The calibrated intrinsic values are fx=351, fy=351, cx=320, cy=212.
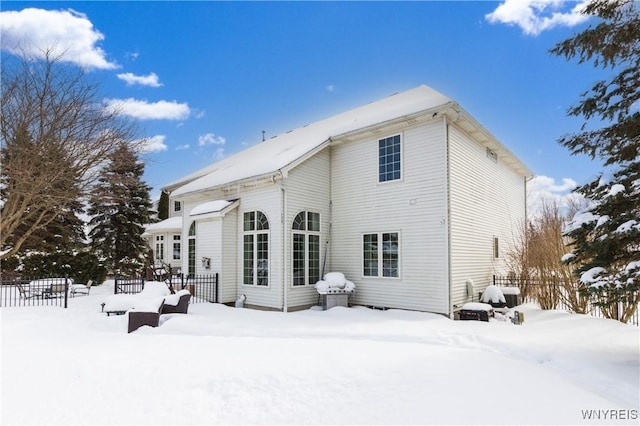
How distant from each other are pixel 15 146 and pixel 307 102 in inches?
495

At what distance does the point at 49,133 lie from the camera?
13.4 meters

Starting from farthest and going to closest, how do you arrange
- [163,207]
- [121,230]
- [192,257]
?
[163,207] → [121,230] → [192,257]

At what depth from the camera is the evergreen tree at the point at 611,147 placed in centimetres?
544

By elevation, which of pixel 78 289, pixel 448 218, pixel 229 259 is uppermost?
pixel 448 218

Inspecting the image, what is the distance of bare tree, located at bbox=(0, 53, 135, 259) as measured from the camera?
13086mm

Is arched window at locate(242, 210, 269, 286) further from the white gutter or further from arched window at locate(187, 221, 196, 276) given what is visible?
arched window at locate(187, 221, 196, 276)

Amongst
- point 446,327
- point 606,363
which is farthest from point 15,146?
point 606,363

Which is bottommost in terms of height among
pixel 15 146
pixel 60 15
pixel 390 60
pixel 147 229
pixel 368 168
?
pixel 147 229

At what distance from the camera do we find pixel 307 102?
62.0 ft

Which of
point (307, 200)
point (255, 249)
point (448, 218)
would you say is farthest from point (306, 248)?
point (448, 218)

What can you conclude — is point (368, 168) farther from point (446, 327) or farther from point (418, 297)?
point (446, 327)

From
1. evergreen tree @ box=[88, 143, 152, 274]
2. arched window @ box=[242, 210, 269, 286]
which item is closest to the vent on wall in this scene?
arched window @ box=[242, 210, 269, 286]

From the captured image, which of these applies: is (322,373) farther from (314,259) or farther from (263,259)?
(263,259)

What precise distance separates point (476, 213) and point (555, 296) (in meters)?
3.47
